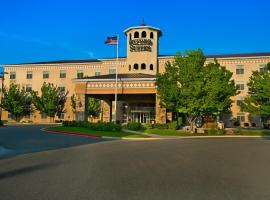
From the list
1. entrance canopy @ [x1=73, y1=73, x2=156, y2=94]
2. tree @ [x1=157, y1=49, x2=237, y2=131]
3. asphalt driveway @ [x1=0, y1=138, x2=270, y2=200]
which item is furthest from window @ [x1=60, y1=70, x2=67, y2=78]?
asphalt driveway @ [x1=0, y1=138, x2=270, y2=200]

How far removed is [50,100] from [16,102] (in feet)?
25.5

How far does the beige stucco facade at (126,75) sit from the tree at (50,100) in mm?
1638

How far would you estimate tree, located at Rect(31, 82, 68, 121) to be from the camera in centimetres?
6262

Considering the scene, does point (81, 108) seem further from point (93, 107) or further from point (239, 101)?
point (239, 101)

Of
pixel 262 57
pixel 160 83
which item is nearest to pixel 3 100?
pixel 160 83

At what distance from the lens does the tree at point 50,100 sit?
62.6 m

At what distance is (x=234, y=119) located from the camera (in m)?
57.4

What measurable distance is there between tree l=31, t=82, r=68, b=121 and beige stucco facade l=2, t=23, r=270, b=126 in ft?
5.38

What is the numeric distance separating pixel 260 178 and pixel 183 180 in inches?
99.5

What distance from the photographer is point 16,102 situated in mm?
63500

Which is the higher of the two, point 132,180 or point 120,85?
point 120,85

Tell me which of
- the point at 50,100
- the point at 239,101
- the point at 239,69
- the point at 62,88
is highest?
the point at 239,69

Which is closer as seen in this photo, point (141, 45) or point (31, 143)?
point (31, 143)

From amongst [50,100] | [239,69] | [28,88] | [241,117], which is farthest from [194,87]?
[28,88]
